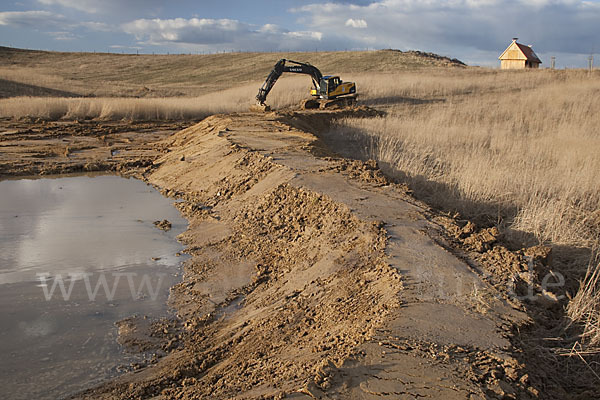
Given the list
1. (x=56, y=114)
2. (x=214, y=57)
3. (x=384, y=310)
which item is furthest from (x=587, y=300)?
(x=214, y=57)

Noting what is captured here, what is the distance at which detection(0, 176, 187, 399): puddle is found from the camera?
14.7 feet

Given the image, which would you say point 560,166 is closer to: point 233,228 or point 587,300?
point 587,300

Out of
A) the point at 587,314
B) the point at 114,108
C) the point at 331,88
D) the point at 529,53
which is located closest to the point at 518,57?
the point at 529,53

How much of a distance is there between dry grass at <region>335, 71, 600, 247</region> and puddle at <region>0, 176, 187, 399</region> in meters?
4.72

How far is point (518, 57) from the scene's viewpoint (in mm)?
45188

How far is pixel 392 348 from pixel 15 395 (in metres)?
3.05

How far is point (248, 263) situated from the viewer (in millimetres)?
6688

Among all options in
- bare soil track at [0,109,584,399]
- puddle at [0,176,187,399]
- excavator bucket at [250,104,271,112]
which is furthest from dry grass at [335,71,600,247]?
puddle at [0,176,187,399]

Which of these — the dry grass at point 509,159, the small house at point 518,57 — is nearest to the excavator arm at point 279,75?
the dry grass at point 509,159

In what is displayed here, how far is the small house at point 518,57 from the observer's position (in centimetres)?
4484

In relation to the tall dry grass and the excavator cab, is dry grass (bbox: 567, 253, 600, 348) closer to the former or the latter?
the excavator cab

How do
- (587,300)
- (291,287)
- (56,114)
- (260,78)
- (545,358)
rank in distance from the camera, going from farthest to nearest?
(260,78) → (56,114) → (291,287) → (587,300) → (545,358)

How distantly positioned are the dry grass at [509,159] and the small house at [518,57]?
1023 inches

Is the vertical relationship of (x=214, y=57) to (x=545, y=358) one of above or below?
above
